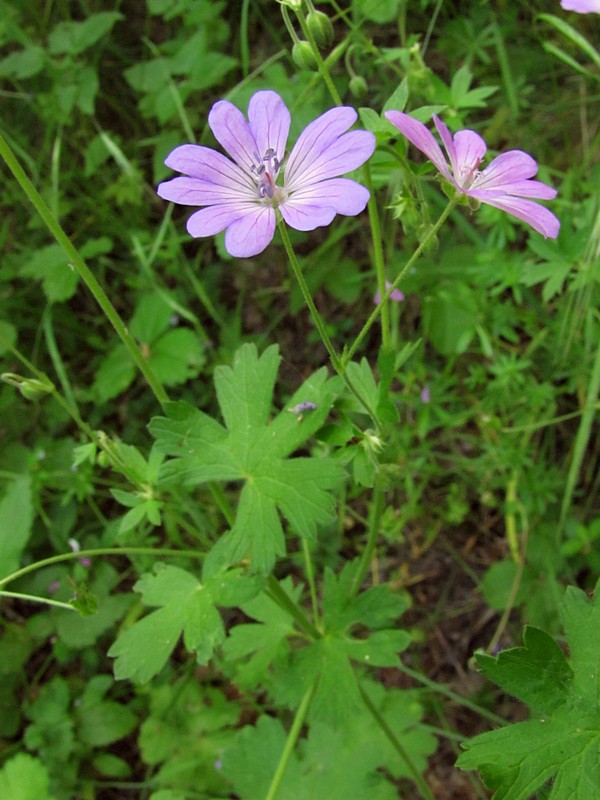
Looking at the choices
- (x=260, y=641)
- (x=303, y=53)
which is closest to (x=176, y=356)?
(x=260, y=641)

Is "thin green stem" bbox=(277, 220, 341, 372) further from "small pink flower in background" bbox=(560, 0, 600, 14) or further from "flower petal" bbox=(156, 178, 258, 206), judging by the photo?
"small pink flower in background" bbox=(560, 0, 600, 14)

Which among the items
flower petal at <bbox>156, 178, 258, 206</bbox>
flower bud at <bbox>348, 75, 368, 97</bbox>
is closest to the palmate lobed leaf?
flower petal at <bbox>156, 178, 258, 206</bbox>

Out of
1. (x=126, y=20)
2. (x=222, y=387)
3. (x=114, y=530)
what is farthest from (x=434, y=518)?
(x=126, y=20)

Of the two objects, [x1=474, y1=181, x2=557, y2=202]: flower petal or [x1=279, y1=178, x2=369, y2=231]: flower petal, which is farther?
[x1=474, y1=181, x2=557, y2=202]: flower petal

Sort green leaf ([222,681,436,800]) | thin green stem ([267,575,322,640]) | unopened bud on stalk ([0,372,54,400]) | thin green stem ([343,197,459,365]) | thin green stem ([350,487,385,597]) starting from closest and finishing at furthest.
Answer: thin green stem ([343,197,459,365]) → unopened bud on stalk ([0,372,54,400]) → thin green stem ([350,487,385,597]) → thin green stem ([267,575,322,640]) → green leaf ([222,681,436,800])

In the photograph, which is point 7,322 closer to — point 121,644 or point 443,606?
point 121,644

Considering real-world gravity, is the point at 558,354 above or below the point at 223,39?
below

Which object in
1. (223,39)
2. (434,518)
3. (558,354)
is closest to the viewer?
(558,354)

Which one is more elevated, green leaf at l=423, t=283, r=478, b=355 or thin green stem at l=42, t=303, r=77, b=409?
thin green stem at l=42, t=303, r=77, b=409
